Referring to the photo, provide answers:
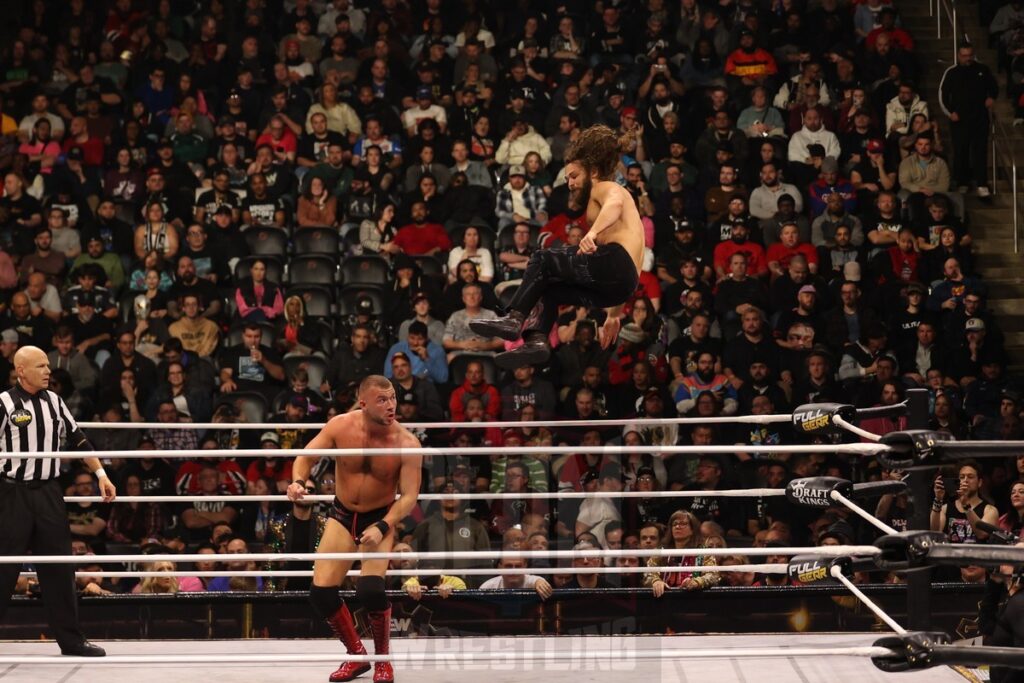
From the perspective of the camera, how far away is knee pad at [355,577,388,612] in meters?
5.41

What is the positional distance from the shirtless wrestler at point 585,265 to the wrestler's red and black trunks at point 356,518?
3.11 ft

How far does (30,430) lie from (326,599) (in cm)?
152

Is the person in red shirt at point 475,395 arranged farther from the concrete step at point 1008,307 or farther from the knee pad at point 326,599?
the concrete step at point 1008,307

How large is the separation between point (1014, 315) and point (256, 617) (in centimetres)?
641

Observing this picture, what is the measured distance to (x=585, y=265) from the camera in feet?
16.9

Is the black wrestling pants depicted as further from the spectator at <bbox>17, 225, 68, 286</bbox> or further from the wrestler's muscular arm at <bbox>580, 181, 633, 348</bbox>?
the spectator at <bbox>17, 225, 68, 286</bbox>

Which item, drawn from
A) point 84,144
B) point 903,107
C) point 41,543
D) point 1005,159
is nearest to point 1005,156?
point 1005,159

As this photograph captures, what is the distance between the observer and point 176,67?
39.4 feet

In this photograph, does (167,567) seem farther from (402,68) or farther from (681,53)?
(681,53)

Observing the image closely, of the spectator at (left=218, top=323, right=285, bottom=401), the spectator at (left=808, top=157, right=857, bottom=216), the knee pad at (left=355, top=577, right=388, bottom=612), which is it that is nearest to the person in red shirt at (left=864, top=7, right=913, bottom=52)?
the spectator at (left=808, top=157, right=857, bottom=216)

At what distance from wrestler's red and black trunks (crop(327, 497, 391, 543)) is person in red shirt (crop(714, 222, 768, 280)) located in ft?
15.5

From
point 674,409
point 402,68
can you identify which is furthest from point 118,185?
point 674,409

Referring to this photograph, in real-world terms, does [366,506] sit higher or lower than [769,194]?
lower

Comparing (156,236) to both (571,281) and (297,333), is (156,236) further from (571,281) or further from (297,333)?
(571,281)
